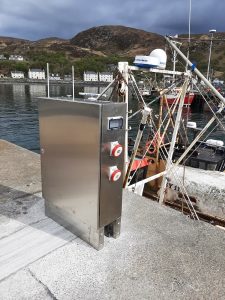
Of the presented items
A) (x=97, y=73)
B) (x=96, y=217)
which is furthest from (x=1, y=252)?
(x=97, y=73)

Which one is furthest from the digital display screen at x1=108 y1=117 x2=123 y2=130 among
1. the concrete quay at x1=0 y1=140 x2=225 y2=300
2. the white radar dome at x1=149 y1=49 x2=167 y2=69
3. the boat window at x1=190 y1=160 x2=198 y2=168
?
the boat window at x1=190 y1=160 x2=198 y2=168

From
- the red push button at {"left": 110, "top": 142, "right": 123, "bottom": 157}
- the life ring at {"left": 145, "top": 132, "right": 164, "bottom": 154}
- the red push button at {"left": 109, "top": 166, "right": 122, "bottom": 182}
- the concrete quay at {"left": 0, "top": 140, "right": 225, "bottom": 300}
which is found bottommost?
the concrete quay at {"left": 0, "top": 140, "right": 225, "bottom": 300}

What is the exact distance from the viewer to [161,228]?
3.77m

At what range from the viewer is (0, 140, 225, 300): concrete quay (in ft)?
8.79

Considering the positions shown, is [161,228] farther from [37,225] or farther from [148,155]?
[148,155]

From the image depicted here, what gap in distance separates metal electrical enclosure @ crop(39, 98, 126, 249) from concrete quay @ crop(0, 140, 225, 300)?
10.1 inches

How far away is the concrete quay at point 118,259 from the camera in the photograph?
8.79ft

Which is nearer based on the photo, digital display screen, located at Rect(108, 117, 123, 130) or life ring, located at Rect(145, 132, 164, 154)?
digital display screen, located at Rect(108, 117, 123, 130)

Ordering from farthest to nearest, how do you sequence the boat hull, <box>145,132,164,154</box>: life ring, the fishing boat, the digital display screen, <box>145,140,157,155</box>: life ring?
1. the boat hull
2. the fishing boat
3. <box>145,140,157,155</box>: life ring
4. <box>145,132,164,154</box>: life ring
5. the digital display screen

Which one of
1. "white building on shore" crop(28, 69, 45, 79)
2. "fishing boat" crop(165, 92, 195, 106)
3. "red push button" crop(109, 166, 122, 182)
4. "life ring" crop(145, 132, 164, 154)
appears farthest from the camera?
"white building on shore" crop(28, 69, 45, 79)

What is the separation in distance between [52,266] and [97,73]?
16497cm

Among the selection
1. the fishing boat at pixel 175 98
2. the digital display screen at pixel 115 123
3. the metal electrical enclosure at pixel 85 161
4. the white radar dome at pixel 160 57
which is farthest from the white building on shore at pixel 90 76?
the digital display screen at pixel 115 123

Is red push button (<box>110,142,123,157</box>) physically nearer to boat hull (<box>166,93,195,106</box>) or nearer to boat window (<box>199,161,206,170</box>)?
boat hull (<box>166,93,195,106</box>)

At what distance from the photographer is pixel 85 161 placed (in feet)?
10.0
